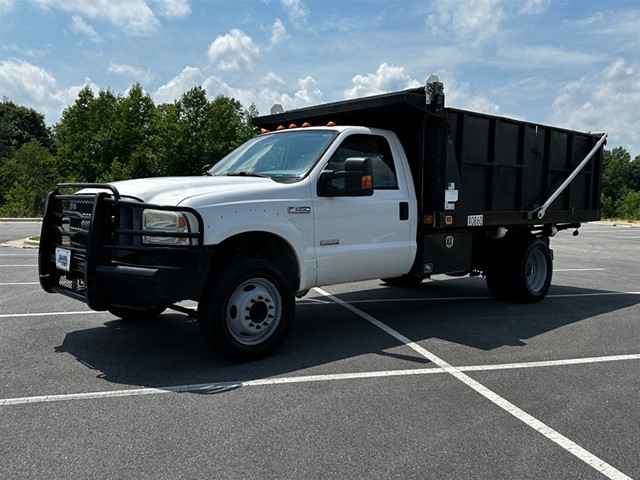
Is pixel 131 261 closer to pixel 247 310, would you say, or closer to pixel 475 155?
pixel 247 310

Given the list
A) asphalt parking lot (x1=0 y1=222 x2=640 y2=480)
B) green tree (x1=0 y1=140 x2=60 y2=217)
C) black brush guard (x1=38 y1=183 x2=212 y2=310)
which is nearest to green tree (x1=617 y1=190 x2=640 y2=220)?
asphalt parking lot (x1=0 y1=222 x2=640 y2=480)

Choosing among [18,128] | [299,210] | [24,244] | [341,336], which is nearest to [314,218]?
[299,210]

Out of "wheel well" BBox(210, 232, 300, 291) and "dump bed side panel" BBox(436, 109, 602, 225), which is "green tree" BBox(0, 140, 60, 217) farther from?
"wheel well" BBox(210, 232, 300, 291)

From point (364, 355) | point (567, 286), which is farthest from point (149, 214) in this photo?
point (567, 286)

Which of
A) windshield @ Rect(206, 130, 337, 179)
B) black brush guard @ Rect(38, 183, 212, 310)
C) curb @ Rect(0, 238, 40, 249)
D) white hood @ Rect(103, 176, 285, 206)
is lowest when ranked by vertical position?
curb @ Rect(0, 238, 40, 249)

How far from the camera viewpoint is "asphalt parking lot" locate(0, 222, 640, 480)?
3213mm

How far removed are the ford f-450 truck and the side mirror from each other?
0.01m

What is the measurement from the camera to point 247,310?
5.01 m

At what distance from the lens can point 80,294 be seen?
4.88 metres

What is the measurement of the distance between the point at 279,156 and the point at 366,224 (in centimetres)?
116

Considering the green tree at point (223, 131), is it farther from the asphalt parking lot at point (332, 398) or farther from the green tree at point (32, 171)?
the asphalt parking lot at point (332, 398)

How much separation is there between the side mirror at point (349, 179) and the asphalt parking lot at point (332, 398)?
1511mm

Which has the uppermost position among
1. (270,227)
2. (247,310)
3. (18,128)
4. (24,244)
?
(18,128)

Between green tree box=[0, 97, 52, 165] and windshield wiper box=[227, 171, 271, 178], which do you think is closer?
windshield wiper box=[227, 171, 271, 178]
